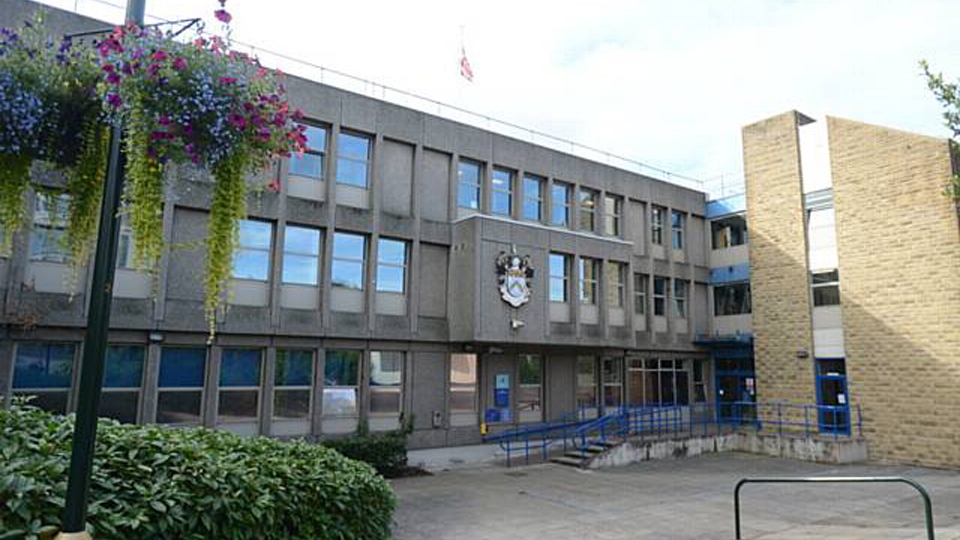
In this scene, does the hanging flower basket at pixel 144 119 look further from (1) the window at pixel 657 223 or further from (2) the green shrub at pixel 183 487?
(1) the window at pixel 657 223

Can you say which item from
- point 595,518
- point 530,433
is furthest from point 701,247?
point 595,518

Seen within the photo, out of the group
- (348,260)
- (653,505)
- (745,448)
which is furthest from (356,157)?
(745,448)

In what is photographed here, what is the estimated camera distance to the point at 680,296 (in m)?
24.7

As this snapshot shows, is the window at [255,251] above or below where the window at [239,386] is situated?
above

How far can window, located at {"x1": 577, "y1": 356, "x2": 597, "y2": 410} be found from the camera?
68.0 feet

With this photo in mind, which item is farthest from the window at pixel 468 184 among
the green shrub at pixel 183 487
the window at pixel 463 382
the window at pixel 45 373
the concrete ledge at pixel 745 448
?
the green shrub at pixel 183 487

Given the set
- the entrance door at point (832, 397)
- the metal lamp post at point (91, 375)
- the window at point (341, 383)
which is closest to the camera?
the metal lamp post at point (91, 375)

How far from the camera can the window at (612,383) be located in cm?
2156

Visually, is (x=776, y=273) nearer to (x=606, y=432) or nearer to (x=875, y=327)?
(x=875, y=327)

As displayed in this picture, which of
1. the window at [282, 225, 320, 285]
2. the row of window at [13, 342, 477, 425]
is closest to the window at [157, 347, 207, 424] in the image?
the row of window at [13, 342, 477, 425]

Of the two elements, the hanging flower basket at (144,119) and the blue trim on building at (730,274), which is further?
the blue trim on building at (730,274)

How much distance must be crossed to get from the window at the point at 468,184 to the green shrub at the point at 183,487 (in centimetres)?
1259

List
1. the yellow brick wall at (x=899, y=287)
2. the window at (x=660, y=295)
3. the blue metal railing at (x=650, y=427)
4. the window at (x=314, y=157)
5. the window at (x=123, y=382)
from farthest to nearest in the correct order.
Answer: the window at (x=660, y=295) < the blue metal railing at (x=650, y=427) < the yellow brick wall at (x=899, y=287) < the window at (x=314, y=157) < the window at (x=123, y=382)

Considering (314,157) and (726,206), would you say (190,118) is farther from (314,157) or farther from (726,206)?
(726,206)
